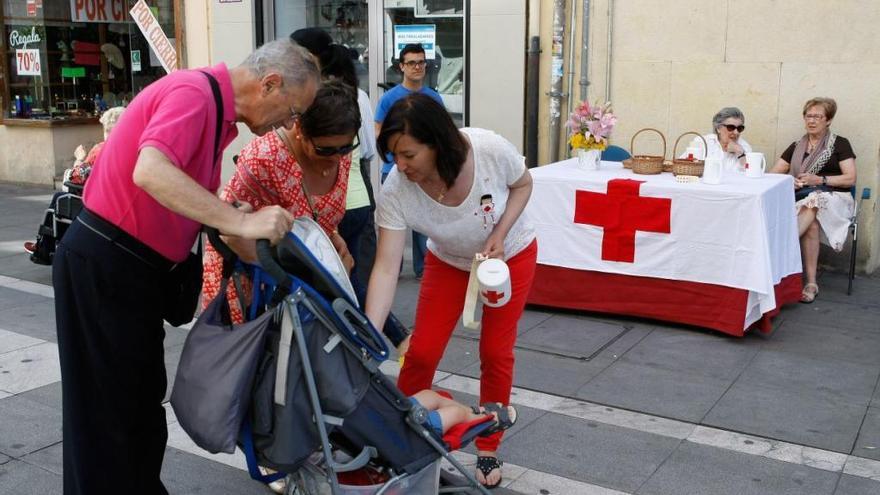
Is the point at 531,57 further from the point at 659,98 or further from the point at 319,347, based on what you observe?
the point at 319,347

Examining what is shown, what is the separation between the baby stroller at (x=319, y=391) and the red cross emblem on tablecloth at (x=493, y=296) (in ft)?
2.11

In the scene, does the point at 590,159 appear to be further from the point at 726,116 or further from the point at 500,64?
the point at 500,64

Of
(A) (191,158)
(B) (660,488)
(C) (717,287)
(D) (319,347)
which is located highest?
(A) (191,158)

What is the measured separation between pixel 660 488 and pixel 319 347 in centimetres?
178

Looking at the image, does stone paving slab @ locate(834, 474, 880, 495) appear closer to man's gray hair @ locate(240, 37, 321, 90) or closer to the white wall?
man's gray hair @ locate(240, 37, 321, 90)

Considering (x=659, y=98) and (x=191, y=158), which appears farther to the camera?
(x=659, y=98)

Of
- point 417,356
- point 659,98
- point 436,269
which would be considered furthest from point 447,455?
point 659,98

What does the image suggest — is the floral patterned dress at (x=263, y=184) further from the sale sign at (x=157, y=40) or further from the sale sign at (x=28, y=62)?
the sale sign at (x=28, y=62)

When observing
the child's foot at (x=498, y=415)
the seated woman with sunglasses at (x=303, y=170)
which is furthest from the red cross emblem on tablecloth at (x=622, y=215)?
the seated woman with sunglasses at (x=303, y=170)

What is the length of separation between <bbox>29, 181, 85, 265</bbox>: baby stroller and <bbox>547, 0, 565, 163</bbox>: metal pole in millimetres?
3993

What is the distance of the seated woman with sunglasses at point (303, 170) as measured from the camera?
10.4 ft

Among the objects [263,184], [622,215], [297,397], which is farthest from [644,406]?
[297,397]

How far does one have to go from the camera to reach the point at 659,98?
7977 mm

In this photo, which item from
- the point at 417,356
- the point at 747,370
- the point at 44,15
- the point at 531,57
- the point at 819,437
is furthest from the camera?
the point at 44,15
